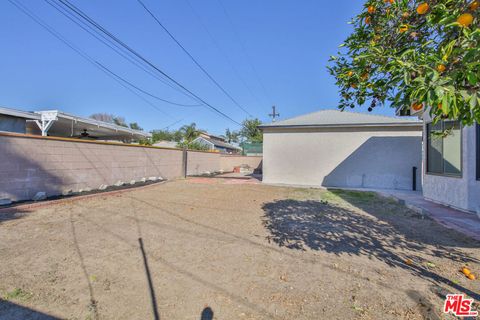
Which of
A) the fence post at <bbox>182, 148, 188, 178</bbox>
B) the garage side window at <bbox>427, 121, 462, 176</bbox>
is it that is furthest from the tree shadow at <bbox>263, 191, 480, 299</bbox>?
the fence post at <bbox>182, 148, 188, 178</bbox>

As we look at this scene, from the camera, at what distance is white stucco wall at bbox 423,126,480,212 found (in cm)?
570

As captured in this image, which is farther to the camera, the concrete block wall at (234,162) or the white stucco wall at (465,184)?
the concrete block wall at (234,162)

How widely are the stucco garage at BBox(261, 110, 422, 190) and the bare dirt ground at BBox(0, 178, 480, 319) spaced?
6283mm

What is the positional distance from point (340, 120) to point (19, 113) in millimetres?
14413

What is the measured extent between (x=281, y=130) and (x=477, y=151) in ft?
26.5

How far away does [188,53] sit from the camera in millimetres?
11953

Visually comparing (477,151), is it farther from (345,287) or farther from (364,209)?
(345,287)

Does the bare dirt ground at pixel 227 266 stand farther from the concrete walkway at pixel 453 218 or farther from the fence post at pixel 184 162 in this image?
the fence post at pixel 184 162

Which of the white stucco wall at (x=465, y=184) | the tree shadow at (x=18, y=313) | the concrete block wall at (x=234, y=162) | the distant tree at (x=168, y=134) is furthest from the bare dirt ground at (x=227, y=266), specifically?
the distant tree at (x=168, y=134)

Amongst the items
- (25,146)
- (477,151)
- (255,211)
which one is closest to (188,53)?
(25,146)

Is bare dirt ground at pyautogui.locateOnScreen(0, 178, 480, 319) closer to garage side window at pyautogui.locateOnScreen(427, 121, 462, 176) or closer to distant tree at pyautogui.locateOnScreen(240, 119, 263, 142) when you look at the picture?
garage side window at pyautogui.locateOnScreen(427, 121, 462, 176)

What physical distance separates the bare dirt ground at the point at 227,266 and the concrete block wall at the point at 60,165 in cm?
134

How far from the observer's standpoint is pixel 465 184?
594cm
